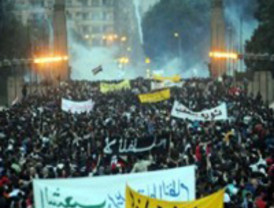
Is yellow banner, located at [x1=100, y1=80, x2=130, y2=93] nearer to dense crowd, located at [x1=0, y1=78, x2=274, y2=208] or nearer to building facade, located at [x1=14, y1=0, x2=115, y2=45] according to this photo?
dense crowd, located at [x1=0, y1=78, x2=274, y2=208]

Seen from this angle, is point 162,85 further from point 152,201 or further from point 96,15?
point 96,15

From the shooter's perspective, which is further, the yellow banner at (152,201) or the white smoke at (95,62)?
the white smoke at (95,62)

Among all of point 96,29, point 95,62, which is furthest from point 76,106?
point 96,29

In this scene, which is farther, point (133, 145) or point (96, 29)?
point (96, 29)

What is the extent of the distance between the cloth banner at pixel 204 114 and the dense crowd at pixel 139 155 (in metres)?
0.23

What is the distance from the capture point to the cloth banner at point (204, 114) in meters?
23.5

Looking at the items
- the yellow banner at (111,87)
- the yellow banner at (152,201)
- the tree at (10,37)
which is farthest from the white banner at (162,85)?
the yellow banner at (152,201)

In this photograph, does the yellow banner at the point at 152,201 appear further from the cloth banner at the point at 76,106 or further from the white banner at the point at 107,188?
the cloth banner at the point at 76,106

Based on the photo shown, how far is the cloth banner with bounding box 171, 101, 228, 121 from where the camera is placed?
2348cm

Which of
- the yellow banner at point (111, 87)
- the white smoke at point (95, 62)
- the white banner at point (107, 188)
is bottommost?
the white smoke at point (95, 62)

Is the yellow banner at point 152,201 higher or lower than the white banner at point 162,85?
higher

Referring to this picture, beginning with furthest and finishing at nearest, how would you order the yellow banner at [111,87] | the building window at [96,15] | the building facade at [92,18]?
the building window at [96,15] → the building facade at [92,18] → the yellow banner at [111,87]

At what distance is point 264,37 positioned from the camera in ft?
178

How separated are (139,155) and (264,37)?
124 ft
